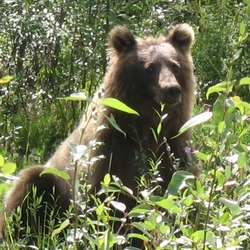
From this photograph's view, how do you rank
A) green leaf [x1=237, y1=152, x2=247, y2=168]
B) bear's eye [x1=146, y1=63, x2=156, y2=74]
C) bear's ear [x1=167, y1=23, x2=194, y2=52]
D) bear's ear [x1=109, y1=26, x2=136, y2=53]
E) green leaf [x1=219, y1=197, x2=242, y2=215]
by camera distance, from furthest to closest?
bear's ear [x1=167, y1=23, x2=194, y2=52] → bear's ear [x1=109, y1=26, x2=136, y2=53] → bear's eye [x1=146, y1=63, x2=156, y2=74] → green leaf [x1=237, y1=152, x2=247, y2=168] → green leaf [x1=219, y1=197, x2=242, y2=215]

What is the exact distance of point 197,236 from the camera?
12.0ft

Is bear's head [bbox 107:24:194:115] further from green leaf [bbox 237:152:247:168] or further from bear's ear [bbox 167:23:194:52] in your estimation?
Result: green leaf [bbox 237:152:247:168]

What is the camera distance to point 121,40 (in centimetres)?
771

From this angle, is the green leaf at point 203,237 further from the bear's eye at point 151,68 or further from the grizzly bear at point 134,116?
the bear's eye at point 151,68

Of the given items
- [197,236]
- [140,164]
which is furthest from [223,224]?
[140,164]

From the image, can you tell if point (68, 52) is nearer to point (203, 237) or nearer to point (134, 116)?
point (134, 116)

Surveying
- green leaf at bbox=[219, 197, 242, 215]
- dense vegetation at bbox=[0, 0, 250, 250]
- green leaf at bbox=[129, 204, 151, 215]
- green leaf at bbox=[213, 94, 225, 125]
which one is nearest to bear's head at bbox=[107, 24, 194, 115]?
dense vegetation at bbox=[0, 0, 250, 250]

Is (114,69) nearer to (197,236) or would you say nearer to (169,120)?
(169,120)

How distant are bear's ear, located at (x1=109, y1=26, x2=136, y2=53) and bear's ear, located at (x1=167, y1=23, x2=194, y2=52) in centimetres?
33

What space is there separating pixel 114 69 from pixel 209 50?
2258 mm

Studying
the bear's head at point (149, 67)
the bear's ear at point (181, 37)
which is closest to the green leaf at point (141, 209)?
the bear's head at point (149, 67)

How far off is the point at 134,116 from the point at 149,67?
0.45 m

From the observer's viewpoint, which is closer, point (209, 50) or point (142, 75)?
point (142, 75)

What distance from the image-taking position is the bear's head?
7328 millimetres
